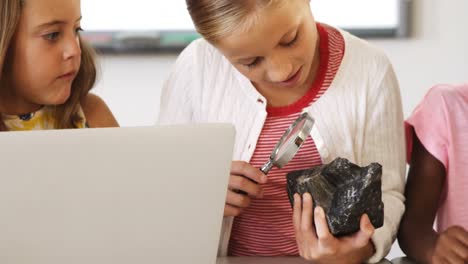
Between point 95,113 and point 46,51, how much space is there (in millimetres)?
219

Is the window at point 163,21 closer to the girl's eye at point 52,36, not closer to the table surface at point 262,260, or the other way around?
the girl's eye at point 52,36

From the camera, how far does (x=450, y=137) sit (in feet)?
4.54

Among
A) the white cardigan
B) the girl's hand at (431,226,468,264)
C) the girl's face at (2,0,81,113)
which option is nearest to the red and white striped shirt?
the white cardigan

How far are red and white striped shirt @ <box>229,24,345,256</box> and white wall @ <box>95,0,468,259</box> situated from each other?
109 centimetres

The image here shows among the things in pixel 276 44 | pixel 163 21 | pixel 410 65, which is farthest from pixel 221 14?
pixel 410 65

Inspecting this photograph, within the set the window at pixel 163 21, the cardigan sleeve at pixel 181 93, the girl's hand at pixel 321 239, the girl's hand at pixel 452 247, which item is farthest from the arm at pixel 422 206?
the window at pixel 163 21

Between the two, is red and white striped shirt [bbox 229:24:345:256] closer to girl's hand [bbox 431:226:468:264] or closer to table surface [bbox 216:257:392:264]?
table surface [bbox 216:257:392:264]

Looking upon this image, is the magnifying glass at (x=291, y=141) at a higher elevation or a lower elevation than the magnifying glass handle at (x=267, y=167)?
higher

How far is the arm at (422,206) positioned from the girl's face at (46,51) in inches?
23.4

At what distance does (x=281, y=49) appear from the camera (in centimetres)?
122

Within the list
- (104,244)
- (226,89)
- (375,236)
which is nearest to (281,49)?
(226,89)

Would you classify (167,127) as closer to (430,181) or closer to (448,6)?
(430,181)

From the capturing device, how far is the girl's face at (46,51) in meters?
1.28

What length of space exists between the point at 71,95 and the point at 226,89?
0.27 m
